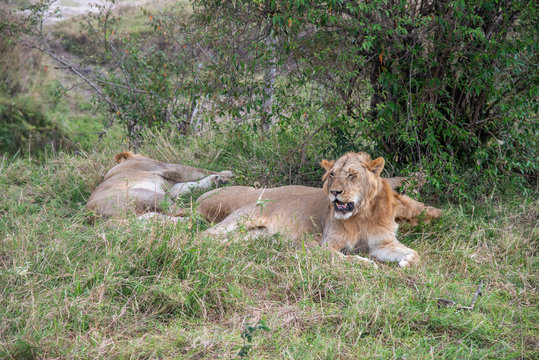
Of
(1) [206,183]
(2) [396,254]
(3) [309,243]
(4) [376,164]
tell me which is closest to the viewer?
(2) [396,254]

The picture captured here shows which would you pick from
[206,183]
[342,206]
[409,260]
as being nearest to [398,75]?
[342,206]

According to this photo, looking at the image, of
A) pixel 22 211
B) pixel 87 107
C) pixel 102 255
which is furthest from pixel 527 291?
pixel 87 107

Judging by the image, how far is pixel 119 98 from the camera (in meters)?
9.30

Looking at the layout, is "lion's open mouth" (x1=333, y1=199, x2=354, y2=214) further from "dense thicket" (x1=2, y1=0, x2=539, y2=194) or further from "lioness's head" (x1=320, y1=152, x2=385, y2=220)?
"dense thicket" (x1=2, y1=0, x2=539, y2=194)

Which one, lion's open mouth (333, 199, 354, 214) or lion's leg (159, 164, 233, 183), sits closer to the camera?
lion's open mouth (333, 199, 354, 214)

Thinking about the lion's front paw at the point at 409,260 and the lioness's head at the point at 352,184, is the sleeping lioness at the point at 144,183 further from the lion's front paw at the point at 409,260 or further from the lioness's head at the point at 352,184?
the lion's front paw at the point at 409,260

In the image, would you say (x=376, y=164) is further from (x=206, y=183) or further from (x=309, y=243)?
(x=206, y=183)

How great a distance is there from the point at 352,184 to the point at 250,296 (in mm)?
1246

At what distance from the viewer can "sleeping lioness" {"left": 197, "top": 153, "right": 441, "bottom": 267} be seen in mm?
4668

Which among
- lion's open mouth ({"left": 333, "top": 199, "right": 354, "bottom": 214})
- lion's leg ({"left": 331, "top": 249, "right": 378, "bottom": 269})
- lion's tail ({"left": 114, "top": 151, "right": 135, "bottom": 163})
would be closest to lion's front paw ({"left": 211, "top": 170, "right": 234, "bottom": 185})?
lion's tail ({"left": 114, "top": 151, "right": 135, "bottom": 163})

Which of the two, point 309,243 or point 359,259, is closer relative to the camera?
point 359,259

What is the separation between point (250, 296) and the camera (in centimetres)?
400

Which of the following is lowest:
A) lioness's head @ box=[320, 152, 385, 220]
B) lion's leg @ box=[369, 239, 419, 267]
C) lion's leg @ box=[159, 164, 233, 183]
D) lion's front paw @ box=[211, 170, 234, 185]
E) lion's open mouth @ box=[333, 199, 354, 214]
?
lion's leg @ box=[159, 164, 233, 183]

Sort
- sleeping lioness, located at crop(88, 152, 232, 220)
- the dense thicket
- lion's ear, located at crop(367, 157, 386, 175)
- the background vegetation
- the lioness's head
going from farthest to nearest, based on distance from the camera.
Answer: sleeping lioness, located at crop(88, 152, 232, 220), the dense thicket, lion's ear, located at crop(367, 157, 386, 175), the lioness's head, the background vegetation
